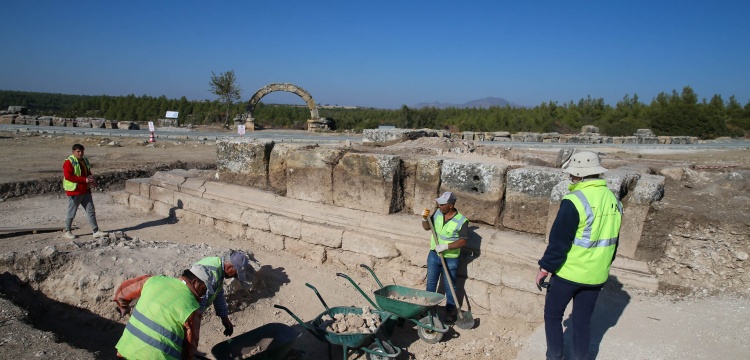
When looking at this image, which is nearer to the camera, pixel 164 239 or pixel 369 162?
pixel 369 162

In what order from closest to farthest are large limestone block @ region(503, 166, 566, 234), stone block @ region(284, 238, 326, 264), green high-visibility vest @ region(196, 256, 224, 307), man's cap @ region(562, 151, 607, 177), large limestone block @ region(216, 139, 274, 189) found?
man's cap @ region(562, 151, 607, 177) → green high-visibility vest @ region(196, 256, 224, 307) → large limestone block @ region(503, 166, 566, 234) → stone block @ region(284, 238, 326, 264) → large limestone block @ region(216, 139, 274, 189)

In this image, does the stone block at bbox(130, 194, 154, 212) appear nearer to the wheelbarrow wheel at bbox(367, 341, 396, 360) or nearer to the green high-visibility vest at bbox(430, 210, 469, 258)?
the wheelbarrow wheel at bbox(367, 341, 396, 360)

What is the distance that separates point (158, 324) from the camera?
9.65 feet

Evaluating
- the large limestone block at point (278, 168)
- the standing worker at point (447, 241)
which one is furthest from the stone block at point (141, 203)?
the standing worker at point (447, 241)

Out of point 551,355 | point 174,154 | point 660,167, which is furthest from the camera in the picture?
point 174,154

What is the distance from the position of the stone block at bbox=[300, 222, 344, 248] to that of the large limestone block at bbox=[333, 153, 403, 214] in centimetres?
42

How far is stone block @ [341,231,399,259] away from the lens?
5.51 meters

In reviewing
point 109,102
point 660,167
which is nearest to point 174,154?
point 660,167

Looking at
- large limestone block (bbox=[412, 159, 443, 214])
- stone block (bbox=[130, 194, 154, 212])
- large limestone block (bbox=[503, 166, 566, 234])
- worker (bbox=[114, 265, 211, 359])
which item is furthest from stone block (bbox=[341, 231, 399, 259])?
stone block (bbox=[130, 194, 154, 212])

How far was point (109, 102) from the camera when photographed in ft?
141

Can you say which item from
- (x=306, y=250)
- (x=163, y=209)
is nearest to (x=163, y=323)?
(x=306, y=250)

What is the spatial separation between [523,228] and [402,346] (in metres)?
1.85

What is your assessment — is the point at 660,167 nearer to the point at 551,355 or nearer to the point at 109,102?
the point at 551,355

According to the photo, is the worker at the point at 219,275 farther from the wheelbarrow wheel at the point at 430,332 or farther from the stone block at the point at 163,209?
the stone block at the point at 163,209
